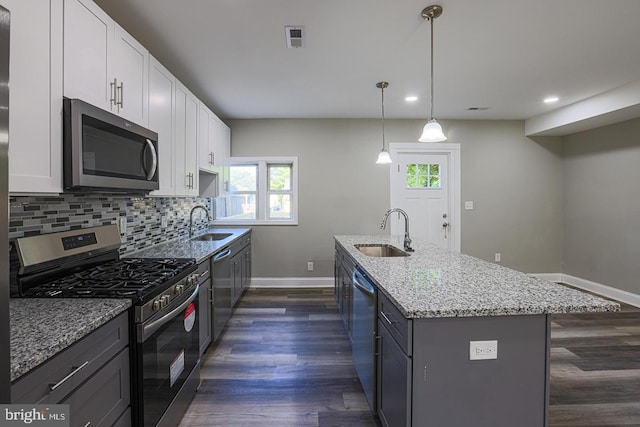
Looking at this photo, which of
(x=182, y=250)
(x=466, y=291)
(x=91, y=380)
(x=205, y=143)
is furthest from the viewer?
(x=205, y=143)

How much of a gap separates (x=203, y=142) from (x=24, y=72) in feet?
7.07

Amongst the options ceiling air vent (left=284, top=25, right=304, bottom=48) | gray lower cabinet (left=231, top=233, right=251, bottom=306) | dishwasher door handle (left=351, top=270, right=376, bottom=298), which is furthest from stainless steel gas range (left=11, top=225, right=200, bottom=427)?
ceiling air vent (left=284, top=25, right=304, bottom=48)

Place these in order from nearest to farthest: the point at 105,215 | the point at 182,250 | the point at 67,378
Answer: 1. the point at 67,378
2. the point at 105,215
3. the point at 182,250

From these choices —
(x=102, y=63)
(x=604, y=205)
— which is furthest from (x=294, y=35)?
(x=604, y=205)

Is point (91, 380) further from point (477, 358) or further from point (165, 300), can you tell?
point (477, 358)

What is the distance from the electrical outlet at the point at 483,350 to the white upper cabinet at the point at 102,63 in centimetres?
209

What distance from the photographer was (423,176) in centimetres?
461

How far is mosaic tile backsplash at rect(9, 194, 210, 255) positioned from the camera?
1484 millimetres

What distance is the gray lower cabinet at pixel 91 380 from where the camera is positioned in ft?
2.80

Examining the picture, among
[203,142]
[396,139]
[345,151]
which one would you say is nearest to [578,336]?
[396,139]

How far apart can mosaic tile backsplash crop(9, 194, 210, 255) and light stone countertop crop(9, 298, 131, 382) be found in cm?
43

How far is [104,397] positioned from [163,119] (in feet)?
6.25

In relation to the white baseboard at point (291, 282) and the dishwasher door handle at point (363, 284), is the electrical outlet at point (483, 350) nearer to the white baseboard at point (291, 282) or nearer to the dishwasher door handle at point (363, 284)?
the dishwasher door handle at point (363, 284)

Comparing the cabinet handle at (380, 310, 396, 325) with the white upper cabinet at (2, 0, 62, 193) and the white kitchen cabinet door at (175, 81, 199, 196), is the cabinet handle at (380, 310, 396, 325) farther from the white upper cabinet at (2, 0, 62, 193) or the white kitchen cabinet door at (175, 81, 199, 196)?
the white kitchen cabinet door at (175, 81, 199, 196)
